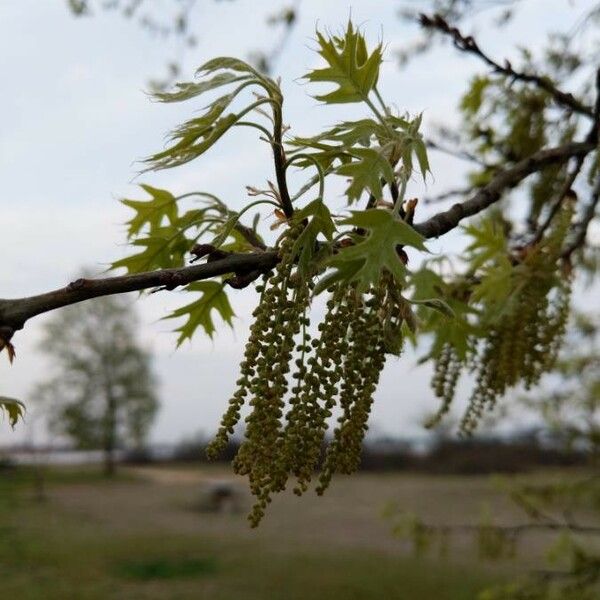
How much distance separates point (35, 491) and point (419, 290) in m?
16.2

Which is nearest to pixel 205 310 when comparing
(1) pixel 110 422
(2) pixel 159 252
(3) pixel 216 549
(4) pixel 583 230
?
(2) pixel 159 252

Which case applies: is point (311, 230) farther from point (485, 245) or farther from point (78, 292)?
point (485, 245)

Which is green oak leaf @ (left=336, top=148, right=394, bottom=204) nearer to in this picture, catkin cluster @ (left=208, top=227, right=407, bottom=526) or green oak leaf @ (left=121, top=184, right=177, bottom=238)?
catkin cluster @ (left=208, top=227, right=407, bottom=526)

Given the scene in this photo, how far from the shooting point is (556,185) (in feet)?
7.13

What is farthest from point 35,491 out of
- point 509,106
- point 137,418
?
point 509,106

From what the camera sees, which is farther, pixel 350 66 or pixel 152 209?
pixel 152 209

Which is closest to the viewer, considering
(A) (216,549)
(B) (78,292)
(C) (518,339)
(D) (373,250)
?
(B) (78,292)

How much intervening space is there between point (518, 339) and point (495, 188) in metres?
0.32

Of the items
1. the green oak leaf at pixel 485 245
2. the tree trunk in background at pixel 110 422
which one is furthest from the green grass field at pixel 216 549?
the green oak leaf at pixel 485 245

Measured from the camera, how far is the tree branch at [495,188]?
1062mm

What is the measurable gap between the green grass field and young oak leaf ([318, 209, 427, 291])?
530cm

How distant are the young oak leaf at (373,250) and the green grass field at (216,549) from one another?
5.30m

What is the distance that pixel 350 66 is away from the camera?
3.41ft

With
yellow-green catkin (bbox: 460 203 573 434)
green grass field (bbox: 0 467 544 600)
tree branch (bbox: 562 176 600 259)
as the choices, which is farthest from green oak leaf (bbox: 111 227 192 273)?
green grass field (bbox: 0 467 544 600)
